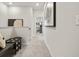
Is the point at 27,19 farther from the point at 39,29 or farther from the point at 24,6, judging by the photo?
the point at 39,29

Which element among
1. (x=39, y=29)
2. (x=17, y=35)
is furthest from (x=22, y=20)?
(x=39, y=29)

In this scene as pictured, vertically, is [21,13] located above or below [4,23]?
above

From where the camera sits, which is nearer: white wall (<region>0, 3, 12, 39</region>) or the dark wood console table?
the dark wood console table

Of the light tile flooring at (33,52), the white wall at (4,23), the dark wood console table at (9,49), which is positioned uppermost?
the white wall at (4,23)

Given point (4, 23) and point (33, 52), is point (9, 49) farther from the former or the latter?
point (4, 23)

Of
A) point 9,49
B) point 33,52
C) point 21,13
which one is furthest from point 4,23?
point 9,49

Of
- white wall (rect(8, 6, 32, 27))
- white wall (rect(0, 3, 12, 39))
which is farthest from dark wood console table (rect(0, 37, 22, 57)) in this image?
white wall (rect(8, 6, 32, 27))

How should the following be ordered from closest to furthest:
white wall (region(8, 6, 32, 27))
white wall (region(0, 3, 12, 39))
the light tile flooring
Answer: the light tile flooring, white wall (region(0, 3, 12, 39)), white wall (region(8, 6, 32, 27))

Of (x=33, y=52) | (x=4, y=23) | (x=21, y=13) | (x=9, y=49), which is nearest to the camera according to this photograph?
(x=9, y=49)

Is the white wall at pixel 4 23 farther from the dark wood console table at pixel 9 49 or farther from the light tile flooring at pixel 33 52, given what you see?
the dark wood console table at pixel 9 49

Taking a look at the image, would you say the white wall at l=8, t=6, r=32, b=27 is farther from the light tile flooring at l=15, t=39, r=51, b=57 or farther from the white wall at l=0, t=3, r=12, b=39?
the light tile flooring at l=15, t=39, r=51, b=57

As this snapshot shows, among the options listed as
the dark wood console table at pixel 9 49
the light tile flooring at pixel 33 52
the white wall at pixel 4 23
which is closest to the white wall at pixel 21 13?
the white wall at pixel 4 23

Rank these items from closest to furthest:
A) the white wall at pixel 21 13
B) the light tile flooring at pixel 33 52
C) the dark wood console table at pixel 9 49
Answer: the dark wood console table at pixel 9 49 < the light tile flooring at pixel 33 52 < the white wall at pixel 21 13

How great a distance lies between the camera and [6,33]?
6.45 m
